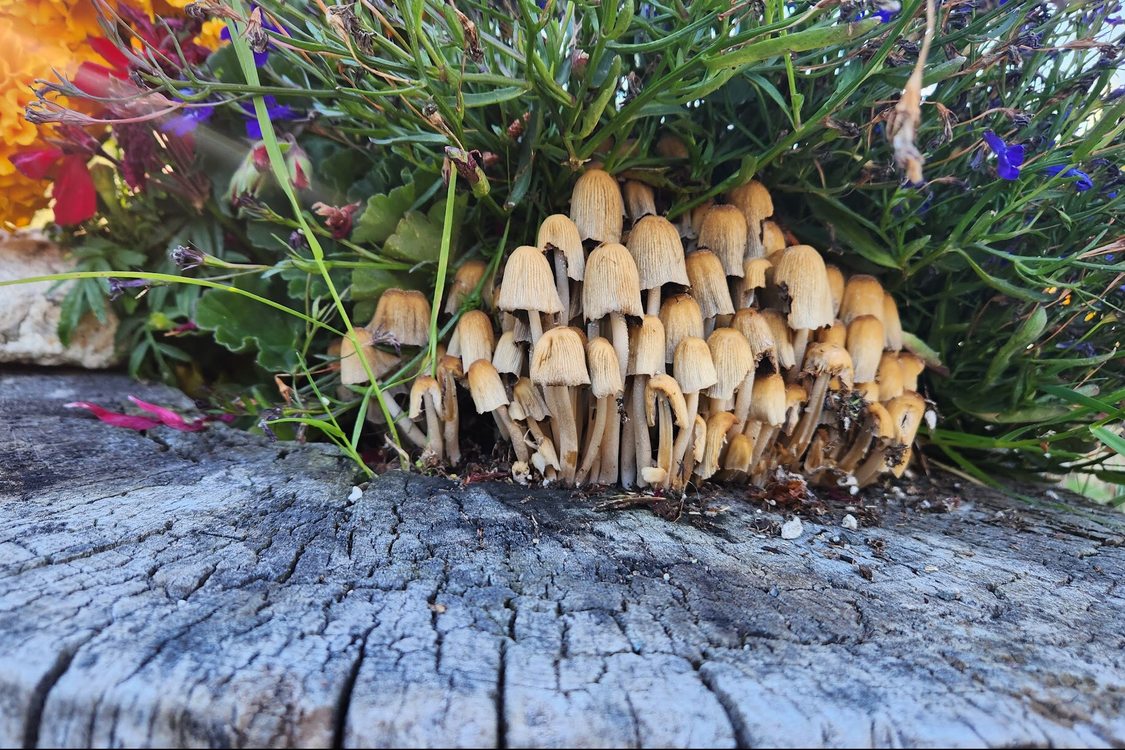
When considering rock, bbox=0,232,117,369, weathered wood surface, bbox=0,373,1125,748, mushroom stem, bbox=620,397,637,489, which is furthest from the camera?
rock, bbox=0,232,117,369

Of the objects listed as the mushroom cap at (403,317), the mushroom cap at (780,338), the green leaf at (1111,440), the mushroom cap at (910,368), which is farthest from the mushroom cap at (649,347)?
the green leaf at (1111,440)

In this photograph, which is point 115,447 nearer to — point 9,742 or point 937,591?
point 9,742

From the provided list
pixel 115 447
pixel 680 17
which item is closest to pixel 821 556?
pixel 680 17

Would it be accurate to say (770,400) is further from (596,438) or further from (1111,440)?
(1111,440)

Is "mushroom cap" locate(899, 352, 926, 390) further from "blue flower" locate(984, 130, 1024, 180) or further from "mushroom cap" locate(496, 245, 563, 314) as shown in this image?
"mushroom cap" locate(496, 245, 563, 314)

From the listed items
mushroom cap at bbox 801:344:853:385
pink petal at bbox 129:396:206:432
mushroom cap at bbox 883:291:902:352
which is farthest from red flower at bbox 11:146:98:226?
mushroom cap at bbox 883:291:902:352

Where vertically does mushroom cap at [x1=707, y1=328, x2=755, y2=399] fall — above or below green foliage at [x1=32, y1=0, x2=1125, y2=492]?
below
